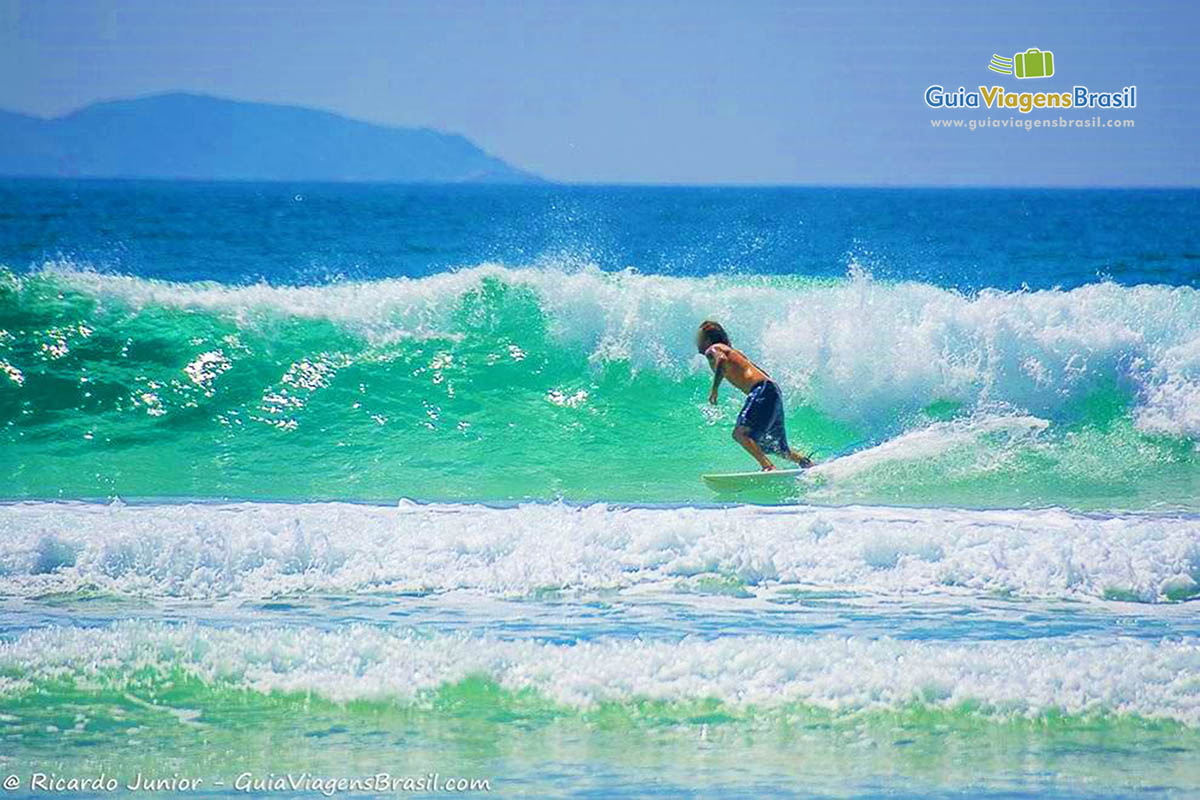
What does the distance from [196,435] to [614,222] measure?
24612 millimetres

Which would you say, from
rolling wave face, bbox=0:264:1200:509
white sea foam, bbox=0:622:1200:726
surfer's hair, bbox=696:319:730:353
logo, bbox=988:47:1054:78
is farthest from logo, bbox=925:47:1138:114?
white sea foam, bbox=0:622:1200:726

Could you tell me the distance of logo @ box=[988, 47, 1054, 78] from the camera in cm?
1220

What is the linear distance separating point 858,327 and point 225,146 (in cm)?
1750

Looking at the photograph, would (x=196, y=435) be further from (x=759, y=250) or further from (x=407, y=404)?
(x=759, y=250)

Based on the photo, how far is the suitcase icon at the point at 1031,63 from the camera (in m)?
12.2

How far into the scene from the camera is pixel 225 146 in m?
23.9

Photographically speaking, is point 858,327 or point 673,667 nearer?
point 673,667

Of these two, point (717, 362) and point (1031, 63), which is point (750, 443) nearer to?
point (717, 362)

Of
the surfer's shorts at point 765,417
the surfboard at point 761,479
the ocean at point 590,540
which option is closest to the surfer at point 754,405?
the surfer's shorts at point 765,417

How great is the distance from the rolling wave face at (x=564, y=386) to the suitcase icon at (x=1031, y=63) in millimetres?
2875

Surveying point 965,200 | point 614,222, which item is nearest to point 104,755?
point 614,222

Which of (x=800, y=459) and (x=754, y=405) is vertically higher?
(x=754, y=405)

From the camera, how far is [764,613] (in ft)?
16.5

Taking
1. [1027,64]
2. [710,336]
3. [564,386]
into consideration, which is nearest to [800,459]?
[710,336]
